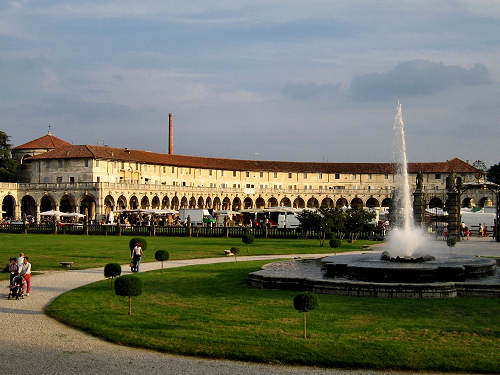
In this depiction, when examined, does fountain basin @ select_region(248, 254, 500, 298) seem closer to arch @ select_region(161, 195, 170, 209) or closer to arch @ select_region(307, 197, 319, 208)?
arch @ select_region(161, 195, 170, 209)

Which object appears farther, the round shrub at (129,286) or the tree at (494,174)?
the tree at (494,174)

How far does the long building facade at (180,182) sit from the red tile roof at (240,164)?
0.50ft

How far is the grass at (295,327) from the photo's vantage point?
9.18 metres

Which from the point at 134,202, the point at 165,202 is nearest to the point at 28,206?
the point at 134,202

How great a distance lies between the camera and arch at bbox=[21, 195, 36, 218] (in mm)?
78812

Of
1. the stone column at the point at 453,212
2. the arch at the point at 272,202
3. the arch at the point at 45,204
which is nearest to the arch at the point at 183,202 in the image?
the arch at the point at 272,202

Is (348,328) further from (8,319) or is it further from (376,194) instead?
(376,194)

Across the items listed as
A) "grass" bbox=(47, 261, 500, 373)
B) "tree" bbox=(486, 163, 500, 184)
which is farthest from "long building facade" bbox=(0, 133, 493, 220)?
"grass" bbox=(47, 261, 500, 373)

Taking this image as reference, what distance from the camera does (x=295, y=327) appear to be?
11.2 meters

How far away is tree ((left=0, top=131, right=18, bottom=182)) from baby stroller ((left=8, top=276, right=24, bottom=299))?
71.0 m

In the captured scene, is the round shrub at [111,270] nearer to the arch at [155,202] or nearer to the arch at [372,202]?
the arch at [155,202]

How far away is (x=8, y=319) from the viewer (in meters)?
12.3

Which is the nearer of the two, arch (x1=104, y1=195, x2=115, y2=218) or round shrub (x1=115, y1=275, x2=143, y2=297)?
round shrub (x1=115, y1=275, x2=143, y2=297)

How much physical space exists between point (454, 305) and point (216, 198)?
76691 mm
